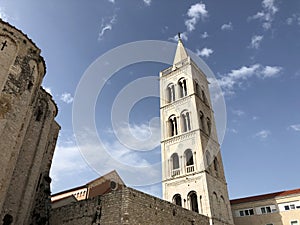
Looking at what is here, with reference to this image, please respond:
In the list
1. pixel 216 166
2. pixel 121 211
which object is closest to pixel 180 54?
pixel 216 166

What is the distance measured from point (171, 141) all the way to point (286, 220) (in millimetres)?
14840

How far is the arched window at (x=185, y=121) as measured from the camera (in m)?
29.6

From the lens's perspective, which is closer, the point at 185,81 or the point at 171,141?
the point at 171,141

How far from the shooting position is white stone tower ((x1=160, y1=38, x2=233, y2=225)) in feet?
79.1

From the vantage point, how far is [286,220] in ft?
85.7

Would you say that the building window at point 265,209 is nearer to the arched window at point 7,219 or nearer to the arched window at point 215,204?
the arched window at point 215,204

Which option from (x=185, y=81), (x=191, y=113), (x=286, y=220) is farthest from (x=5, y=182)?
(x=286, y=220)

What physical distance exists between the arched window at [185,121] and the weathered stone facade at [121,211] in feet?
43.9

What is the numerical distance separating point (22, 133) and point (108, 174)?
15.6 metres

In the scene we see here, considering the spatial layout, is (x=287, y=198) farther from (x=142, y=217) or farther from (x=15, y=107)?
(x=15, y=107)

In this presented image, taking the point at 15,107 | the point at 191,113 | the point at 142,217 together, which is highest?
the point at 191,113

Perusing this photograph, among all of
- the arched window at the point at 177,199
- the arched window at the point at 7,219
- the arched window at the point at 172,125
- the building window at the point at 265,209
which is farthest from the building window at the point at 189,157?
the arched window at the point at 7,219

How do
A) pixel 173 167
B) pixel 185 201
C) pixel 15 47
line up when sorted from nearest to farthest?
pixel 15 47, pixel 185 201, pixel 173 167

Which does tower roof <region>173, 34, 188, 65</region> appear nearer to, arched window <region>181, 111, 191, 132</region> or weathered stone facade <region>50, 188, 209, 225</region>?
arched window <region>181, 111, 191, 132</region>
